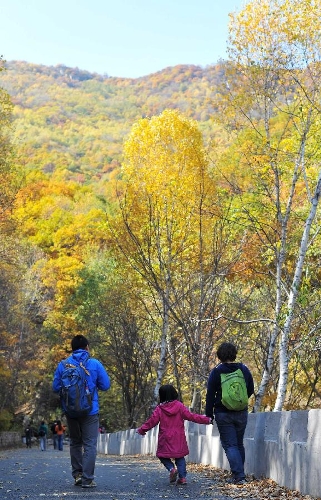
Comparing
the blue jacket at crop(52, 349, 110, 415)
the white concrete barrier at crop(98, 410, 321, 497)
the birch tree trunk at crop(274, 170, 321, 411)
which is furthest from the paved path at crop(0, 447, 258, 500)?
the birch tree trunk at crop(274, 170, 321, 411)

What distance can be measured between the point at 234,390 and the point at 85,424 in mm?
1764

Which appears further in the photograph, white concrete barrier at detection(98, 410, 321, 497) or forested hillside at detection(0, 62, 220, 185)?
forested hillside at detection(0, 62, 220, 185)

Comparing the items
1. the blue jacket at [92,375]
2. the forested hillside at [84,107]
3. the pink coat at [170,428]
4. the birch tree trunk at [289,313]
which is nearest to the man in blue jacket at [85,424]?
the blue jacket at [92,375]

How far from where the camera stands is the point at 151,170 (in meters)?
26.5

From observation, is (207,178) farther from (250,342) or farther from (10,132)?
(10,132)

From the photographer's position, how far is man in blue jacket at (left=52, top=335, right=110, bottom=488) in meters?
9.56

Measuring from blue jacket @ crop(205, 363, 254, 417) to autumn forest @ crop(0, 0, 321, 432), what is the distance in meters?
3.80

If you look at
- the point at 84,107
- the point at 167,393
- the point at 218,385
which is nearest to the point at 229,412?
the point at 218,385

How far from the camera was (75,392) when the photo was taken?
945 centimetres

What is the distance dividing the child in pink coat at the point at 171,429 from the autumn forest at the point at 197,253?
3362 mm

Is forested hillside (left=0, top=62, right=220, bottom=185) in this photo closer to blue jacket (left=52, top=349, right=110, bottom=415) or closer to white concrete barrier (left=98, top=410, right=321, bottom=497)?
white concrete barrier (left=98, top=410, right=321, bottom=497)

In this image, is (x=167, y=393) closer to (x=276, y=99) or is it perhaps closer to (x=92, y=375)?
(x=92, y=375)

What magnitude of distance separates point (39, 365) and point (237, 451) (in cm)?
3879

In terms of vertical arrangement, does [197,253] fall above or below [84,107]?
below
